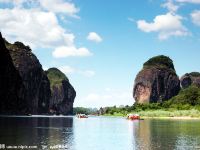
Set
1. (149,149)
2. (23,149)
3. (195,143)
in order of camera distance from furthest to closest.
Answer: (195,143) < (149,149) < (23,149)

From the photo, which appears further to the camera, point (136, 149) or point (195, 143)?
point (195, 143)

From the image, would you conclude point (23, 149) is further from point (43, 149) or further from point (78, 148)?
point (78, 148)

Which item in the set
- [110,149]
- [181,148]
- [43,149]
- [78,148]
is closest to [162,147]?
[181,148]

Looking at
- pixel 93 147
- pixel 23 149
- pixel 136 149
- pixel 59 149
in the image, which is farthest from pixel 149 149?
pixel 23 149

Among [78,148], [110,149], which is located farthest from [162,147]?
[78,148]

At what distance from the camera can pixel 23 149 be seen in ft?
178

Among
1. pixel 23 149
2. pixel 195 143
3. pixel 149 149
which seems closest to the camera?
pixel 23 149

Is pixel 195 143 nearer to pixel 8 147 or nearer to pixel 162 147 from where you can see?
pixel 162 147

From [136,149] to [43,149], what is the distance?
551 inches

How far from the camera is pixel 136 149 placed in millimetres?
60250

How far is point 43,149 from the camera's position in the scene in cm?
5531

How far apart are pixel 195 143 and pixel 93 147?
1809 centimetres

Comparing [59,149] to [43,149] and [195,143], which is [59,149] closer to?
[43,149]

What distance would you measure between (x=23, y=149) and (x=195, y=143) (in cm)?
2993
